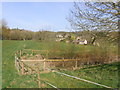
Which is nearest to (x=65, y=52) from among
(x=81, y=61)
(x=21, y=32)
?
(x=81, y=61)

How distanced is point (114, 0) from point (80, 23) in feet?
7.19

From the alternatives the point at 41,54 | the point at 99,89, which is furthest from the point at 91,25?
the point at 41,54

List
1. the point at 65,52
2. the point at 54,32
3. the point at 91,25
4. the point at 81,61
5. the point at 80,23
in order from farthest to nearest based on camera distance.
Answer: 1. the point at 54,32
2. the point at 65,52
3. the point at 81,61
4. the point at 80,23
5. the point at 91,25

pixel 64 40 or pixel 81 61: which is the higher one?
pixel 64 40

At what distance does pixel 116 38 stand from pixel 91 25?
1426mm

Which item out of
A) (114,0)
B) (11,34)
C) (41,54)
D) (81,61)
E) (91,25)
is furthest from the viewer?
(11,34)

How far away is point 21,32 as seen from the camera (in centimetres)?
3584

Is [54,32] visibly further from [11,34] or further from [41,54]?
[11,34]

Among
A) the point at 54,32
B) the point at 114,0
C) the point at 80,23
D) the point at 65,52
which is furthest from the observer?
the point at 54,32

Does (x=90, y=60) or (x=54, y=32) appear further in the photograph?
(x=54, y=32)

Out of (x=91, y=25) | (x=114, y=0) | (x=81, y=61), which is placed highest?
(x=114, y=0)

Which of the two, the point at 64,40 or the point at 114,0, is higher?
the point at 114,0

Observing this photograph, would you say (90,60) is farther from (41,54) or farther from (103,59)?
(41,54)

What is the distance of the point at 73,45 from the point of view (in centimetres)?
1505
